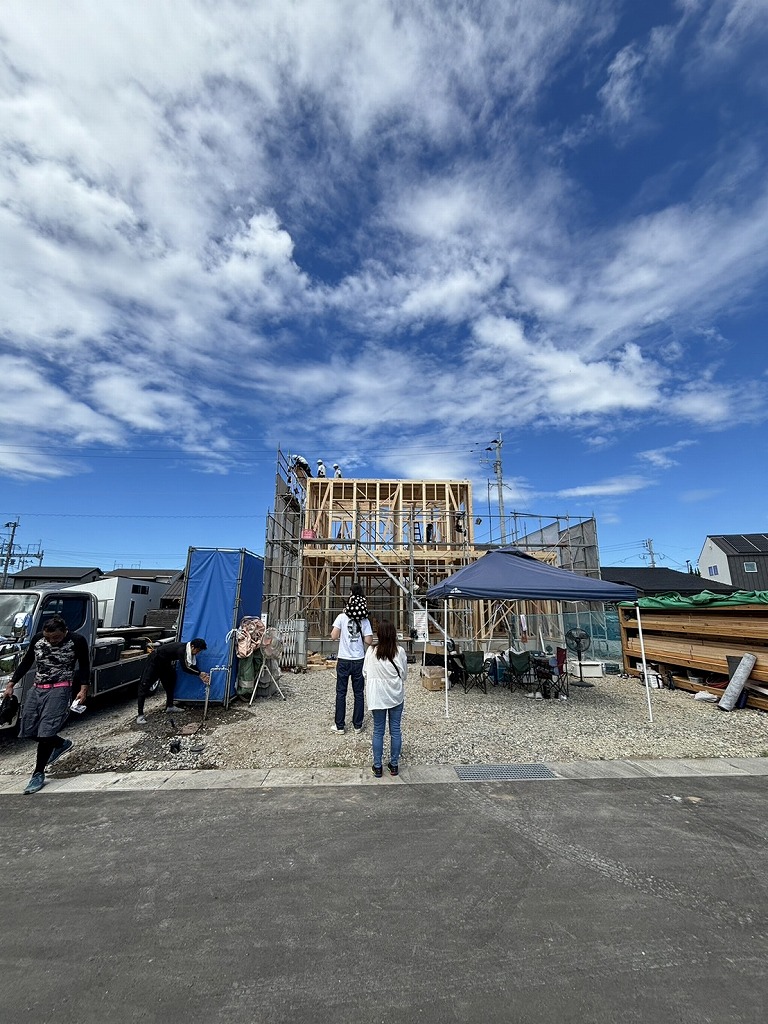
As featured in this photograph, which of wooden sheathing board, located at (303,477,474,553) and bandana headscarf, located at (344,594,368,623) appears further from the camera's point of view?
wooden sheathing board, located at (303,477,474,553)

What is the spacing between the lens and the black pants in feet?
23.0

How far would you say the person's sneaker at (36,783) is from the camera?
14.6ft

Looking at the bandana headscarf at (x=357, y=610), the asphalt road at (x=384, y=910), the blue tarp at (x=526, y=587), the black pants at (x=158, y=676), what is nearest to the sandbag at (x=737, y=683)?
the blue tarp at (x=526, y=587)

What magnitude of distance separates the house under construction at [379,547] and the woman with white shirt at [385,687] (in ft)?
35.0

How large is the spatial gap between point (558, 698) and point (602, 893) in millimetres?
6691

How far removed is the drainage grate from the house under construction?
1051cm

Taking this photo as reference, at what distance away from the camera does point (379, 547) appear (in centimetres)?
1688

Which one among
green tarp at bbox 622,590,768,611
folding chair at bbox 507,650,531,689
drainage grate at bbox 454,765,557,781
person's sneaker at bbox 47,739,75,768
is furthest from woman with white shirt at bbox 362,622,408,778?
folding chair at bbox 507,650,531,689

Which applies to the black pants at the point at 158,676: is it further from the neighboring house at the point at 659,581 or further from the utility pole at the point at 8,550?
the utility pole at the point at 8,550

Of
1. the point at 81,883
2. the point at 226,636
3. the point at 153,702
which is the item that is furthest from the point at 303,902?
the point at 153,702

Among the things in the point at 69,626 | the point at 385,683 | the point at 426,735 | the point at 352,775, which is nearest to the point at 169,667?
the point at 69,626

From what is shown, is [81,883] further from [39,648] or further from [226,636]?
[226,636]

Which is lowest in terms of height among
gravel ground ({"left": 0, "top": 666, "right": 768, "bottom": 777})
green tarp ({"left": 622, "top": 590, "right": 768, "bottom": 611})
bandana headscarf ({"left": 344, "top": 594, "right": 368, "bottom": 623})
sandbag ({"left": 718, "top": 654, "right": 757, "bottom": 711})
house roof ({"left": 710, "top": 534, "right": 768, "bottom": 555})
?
gravel ground ({"left": 0, "top": 666, "right": 768, "bottom": 777})

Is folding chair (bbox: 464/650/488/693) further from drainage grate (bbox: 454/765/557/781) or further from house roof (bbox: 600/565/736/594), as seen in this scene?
house roof (bbox: 600/565/736/594)
